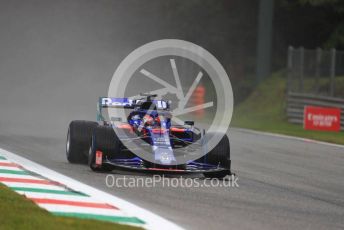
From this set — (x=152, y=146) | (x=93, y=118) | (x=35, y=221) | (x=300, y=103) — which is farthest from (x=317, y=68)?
(x=35, y=221)

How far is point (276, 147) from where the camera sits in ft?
58.8

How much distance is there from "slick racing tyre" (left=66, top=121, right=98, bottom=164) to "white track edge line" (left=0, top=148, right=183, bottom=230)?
0.65 metres

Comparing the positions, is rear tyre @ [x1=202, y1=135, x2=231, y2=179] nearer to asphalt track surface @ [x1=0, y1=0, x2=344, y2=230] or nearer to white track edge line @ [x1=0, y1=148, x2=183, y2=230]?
asphalt track surface @ [x1=0, y1=0, x2=344, y2=230]

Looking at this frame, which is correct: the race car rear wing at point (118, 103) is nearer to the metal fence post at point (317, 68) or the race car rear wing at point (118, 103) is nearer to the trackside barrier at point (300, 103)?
the trackside barrier at point (300, 103)

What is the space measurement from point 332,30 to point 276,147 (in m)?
19.6

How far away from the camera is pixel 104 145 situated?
11.4m

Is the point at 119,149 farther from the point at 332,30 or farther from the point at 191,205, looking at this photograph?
the point at 332,30

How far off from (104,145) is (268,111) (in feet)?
65.9

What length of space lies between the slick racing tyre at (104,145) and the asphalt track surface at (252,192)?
16 cm

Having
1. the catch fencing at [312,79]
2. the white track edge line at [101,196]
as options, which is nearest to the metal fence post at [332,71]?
the catch fencing at [312,79]

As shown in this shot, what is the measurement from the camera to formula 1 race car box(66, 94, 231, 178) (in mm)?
11203

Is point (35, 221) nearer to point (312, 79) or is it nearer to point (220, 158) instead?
point (220, 158)

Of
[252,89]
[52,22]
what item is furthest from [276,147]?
[52,22]

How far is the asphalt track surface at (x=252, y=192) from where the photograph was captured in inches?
328
